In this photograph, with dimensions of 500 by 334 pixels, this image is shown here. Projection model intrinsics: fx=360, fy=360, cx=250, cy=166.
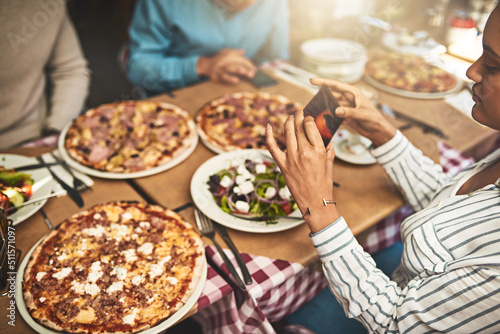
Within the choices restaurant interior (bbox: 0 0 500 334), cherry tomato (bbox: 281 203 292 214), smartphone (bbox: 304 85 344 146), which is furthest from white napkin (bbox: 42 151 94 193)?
smartphone (bbox: 304 85 344 146)

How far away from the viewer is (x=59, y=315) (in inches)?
41.9

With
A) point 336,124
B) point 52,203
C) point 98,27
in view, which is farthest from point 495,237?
point 98,27

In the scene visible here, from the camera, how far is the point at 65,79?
2.46 m

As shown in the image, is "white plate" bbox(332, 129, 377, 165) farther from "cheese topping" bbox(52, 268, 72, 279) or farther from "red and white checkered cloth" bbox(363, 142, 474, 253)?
"cheese topping" bbox(52, 268, 72, 279)

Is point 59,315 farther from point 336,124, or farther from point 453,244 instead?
point 453,244

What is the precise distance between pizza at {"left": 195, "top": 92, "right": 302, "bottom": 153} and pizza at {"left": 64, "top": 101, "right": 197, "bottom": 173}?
100 mm

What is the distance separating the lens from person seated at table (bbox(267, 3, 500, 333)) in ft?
3.32

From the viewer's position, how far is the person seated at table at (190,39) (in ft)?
8.37

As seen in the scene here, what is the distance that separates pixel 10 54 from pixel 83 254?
1.50 metres

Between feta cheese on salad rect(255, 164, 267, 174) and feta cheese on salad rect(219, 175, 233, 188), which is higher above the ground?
feta cheese on salad rect(255, 164, 267, 174)

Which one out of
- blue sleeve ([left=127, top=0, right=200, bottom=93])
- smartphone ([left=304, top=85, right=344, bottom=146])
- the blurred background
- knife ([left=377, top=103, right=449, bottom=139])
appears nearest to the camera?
smartphone ([left=304, top=85, right=344, bottom=146])

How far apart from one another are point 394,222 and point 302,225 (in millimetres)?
686

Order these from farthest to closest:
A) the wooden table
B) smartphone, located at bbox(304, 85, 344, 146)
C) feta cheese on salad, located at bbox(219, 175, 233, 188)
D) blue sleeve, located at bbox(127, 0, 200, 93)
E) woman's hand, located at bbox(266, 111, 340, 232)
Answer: blue sleeve, located at bbox(127, 0, 200, 93) < feta cheese on salad, located at bbox(219, 175, 233, 188) < the wooden table < smartphone, located at bbox(304, 85, 344, 146) < woman's hand, located at bbox(266, 111, 340, 232)

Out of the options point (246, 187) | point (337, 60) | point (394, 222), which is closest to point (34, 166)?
point (246, 187)
